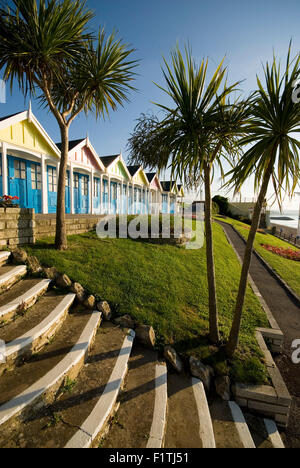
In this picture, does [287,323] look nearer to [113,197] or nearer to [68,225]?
[68,225]

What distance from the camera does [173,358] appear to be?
3756 mm

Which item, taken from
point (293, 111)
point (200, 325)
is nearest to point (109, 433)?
point (200, 325)

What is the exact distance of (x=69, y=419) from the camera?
7.65 ft

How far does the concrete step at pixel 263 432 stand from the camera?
9.75 ft

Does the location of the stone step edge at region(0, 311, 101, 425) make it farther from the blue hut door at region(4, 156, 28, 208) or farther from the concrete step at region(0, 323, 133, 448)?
the blue hut door at region(4, 156, 28, 208)

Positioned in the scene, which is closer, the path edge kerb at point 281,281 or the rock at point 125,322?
the rock at point 125,322

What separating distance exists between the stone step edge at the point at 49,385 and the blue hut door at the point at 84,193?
12596 millimetres

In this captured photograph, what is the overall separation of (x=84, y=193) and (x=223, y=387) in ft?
46.7

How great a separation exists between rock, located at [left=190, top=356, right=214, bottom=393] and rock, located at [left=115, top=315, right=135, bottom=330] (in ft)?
4.45

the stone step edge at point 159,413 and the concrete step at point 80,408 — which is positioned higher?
the concrete step at point 80,408

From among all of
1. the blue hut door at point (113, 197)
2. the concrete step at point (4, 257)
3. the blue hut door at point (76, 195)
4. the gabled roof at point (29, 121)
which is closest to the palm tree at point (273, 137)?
the concrete step at point (4, 257)

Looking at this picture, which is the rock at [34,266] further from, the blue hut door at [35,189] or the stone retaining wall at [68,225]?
the blue hut door at [35,189]

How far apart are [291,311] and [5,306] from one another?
9.00m

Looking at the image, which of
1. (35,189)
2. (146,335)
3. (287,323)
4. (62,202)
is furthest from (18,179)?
(287,323)
